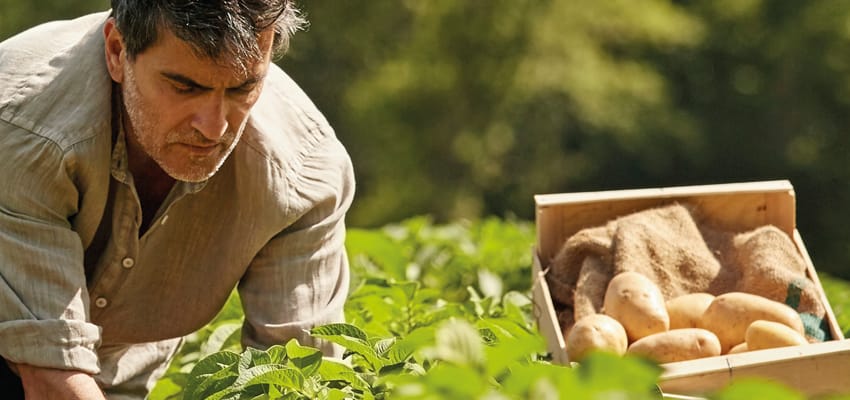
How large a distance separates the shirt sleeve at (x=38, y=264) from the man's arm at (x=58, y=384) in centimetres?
2

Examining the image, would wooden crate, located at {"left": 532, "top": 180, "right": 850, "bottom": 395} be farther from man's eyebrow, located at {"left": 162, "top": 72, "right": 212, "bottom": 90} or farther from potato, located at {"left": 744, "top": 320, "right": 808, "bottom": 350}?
man's eyebrow, located at {"left": 162, "top": 72, "right": 212, "bottom": 90}

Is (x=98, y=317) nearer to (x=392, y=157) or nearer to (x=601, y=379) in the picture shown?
(x=601, y=379)

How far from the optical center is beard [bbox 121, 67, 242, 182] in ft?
9.36

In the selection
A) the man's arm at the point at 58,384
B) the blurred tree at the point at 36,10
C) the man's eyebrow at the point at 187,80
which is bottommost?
the blurred tree at the point at 36,10

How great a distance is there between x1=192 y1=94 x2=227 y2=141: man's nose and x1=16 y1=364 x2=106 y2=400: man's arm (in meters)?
0.57

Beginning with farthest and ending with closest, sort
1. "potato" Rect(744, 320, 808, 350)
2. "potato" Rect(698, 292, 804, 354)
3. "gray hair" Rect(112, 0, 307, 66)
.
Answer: "potato" Rect(698, 292, 804, 354) → "potato" Rect(744, 320, 808, 350) → "gray hair" Rect(112, 0, 307, 66)

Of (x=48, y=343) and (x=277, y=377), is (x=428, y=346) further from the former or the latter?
(x=48, y=343)

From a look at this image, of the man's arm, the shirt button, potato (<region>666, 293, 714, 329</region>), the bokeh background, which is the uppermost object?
the man's arm

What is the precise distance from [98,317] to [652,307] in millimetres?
1367

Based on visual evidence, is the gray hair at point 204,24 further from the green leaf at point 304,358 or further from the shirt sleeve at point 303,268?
the green leaf at point 304,358

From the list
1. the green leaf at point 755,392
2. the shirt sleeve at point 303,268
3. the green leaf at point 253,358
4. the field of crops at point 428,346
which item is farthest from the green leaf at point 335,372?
the green leaf at point 755,392

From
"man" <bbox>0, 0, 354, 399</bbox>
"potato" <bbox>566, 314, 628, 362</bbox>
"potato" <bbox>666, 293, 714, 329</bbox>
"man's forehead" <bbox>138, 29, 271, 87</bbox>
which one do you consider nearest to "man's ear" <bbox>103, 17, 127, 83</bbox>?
"man" <bbox>0, 0, 354, 399</bbox>

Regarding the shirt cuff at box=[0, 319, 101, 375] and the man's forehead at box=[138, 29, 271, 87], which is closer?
the man's forehead at box=[138, 29, 271, 87]

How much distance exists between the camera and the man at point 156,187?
2.79 m
